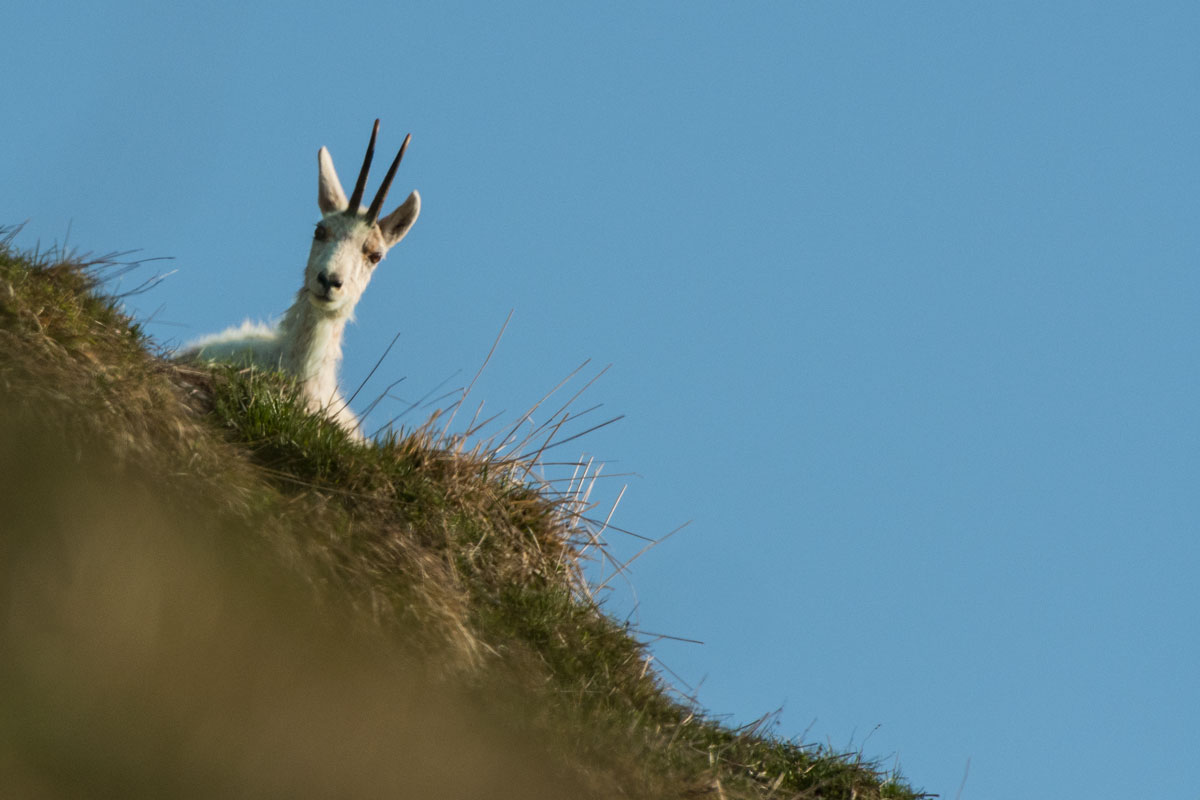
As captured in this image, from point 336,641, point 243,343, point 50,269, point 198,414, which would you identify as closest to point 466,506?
point 198,414

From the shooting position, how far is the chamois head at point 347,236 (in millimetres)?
10977

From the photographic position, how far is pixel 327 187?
1199cm

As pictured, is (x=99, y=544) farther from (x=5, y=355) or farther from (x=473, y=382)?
(x=473, y=382)

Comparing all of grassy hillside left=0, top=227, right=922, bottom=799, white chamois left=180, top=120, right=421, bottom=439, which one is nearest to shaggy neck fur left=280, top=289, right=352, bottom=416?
white chamois left=180, top=120, right=421, bottom=439

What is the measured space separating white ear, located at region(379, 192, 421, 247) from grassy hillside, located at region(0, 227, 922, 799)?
4.33 meters

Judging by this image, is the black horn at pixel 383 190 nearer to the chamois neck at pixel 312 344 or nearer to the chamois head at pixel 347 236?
the chamois head at pixel 347 236

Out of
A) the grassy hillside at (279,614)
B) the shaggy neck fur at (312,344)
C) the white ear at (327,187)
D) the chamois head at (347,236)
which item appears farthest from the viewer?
the white ear at (327,187)

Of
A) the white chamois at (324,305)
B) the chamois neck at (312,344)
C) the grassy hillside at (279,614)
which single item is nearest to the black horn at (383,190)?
the white chamois at (324,305)

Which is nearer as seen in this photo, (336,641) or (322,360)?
(336,641)

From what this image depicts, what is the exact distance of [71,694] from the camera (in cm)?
434

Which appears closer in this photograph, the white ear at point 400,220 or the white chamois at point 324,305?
the white chamois at point 324,305

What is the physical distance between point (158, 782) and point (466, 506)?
11.5 feet

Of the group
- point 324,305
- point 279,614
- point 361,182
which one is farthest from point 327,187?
point 279,614

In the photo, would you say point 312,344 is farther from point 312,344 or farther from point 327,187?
point 327,187
